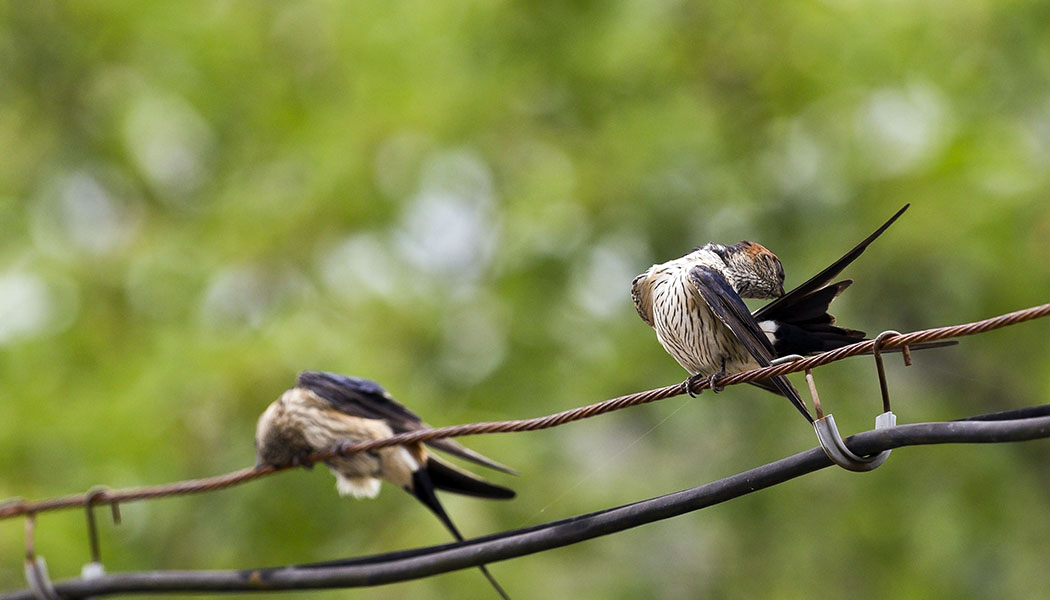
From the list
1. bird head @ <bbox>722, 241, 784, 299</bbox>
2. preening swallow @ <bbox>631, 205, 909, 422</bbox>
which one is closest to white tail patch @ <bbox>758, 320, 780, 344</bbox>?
preening swallow @ <bbox>631, 205, 909, 422</bbox>

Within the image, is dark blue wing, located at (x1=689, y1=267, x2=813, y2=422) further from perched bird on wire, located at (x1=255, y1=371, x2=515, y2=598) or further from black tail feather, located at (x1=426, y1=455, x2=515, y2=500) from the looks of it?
perched bird on wire, located at (x1=255, y1=371, x2=515, y2=598)

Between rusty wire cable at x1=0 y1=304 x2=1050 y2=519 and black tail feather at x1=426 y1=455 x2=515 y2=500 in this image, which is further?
black tail feather at x1=426 y1=455 x2=515 y2=500

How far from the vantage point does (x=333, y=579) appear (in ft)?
11.0

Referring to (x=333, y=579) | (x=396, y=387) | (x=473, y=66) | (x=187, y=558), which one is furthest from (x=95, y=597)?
(x=473, y=66)

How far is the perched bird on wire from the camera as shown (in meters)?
4.50

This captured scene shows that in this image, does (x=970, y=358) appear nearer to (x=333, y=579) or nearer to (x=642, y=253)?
(x=642, y=253)

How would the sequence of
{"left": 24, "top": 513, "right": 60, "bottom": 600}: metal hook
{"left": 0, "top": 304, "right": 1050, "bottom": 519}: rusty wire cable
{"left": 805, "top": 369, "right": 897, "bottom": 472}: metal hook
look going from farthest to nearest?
{"left": 24, "top": 513, "right": 60, "bottom": 600}: metal hook, {"left": 805, "top": 369, "right": 897, "bottom": 472}: metal hook, {"left": 0, "top": 304, "right": 1050, "bottom": 519}: rusty wire cable

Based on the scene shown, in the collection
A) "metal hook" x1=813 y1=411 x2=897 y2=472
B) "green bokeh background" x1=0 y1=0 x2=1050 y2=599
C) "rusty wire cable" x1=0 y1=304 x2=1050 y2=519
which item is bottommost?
"metal hook" x1=813 y1=411 x2=897 y2=472

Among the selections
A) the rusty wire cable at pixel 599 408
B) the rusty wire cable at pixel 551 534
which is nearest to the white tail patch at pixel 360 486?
the rusty wire cable at pixel 599 408

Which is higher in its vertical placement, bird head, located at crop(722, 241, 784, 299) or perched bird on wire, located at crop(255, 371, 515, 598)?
perched bird on wire, located at crop(255, 371, 515, 598)

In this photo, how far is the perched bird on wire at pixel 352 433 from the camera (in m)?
4.50

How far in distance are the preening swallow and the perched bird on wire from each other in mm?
1369

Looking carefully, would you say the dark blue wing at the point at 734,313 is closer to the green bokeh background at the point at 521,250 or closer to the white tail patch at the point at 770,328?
the white tail patch at the point at 770,328

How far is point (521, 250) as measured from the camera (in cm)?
858
